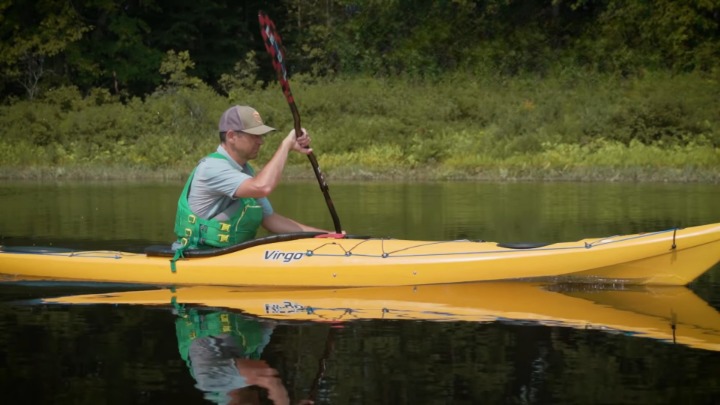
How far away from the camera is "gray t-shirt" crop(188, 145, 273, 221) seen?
9.22m

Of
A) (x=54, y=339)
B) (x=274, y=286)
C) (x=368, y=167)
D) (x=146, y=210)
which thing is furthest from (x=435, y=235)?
(x=368, y=167)

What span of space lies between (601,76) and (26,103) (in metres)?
11.7

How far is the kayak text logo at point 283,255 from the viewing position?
30.9ft

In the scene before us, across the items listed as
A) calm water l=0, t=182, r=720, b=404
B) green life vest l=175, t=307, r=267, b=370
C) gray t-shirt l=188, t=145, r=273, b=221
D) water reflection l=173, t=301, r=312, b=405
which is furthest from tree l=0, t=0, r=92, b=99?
green life vest l=175, t=307, r=267, b=370

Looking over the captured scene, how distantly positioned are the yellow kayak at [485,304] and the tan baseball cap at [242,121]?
1.15 metres

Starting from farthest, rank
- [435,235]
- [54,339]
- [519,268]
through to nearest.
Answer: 1. [435,235]
2. [519,268]
3. [54,339]

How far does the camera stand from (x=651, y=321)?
25.7 feet

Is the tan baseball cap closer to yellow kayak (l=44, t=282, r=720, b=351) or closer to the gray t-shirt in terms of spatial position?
the gray t-shirt

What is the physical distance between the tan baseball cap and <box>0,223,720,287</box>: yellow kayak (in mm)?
799

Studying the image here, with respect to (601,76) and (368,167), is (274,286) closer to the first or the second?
(368,167)

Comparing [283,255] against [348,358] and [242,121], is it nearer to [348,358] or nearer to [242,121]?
[242,121]

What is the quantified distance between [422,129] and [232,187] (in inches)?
596

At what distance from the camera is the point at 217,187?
9.27 meters

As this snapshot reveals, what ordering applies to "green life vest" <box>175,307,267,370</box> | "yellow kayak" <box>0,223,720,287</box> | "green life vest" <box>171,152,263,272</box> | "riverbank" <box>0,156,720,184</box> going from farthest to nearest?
1. "riverbank" <box>0,156,720,184</box>
2. "green life vest" <box>171,152,263,272</box>
3. "yellow kayak" <box>0,223,720,287</box>
4. "green life vest" <box>175,307,267,370</box>
